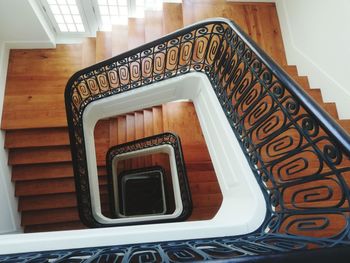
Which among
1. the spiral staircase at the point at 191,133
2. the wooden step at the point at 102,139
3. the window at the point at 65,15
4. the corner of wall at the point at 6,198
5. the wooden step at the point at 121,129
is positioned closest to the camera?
the spiral staircase at the point at 191,133

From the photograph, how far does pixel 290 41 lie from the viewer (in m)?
4.22

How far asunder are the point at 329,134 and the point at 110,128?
175 inches

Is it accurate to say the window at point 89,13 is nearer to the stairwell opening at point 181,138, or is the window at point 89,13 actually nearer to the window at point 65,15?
the window at point 65,15

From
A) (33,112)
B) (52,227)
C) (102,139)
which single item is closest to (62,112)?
(33,112)

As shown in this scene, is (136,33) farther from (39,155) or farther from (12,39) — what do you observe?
(39,155)

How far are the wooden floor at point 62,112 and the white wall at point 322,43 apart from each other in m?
0.20

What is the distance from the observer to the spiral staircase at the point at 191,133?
1.43 metres

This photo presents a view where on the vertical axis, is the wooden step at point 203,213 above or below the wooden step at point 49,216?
below

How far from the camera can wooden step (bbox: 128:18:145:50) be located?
414 cm

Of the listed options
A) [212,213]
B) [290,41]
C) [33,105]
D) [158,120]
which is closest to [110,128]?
[158,120]

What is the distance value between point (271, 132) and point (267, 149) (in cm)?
121

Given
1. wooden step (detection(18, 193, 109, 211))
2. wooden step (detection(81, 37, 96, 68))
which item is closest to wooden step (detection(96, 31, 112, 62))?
wooden step (detection(81, 37, 96, 68))

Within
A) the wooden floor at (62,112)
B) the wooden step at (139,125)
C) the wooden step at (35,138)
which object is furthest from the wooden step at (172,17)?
the wooden step at (35,138)

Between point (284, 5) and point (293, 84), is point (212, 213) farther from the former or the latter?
point (284, 5)
